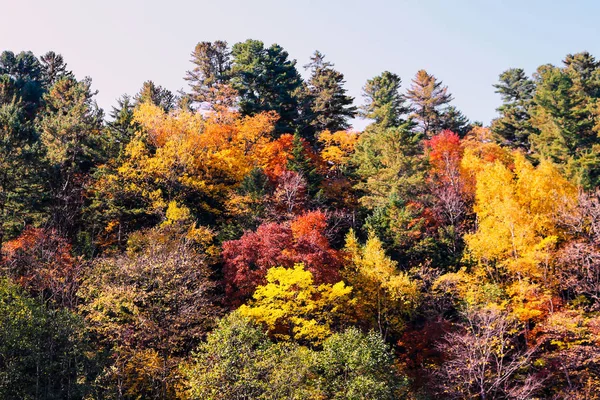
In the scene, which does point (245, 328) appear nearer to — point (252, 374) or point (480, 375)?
point (252, 374)

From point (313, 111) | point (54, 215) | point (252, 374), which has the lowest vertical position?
point (252, 374)

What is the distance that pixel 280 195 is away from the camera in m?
35.9

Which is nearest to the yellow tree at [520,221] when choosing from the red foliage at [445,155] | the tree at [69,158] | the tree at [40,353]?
the red foliage at [445,155]

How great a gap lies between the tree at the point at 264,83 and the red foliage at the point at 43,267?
89.9ft

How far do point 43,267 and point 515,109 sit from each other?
5253 centimetres

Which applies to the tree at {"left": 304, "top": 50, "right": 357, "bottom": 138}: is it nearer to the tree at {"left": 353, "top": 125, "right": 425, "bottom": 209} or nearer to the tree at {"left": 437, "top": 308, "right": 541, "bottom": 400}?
the tree at {"left": 353, "top": 125, "right": 425, "bottom": 209}

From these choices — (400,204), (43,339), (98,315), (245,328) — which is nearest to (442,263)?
(400,204)

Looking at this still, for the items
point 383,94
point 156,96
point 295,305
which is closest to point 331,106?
point 383,94

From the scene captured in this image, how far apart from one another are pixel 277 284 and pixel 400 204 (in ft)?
37.5

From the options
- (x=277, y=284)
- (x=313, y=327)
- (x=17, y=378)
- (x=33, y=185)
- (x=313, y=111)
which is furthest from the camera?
(x=313, y=111)

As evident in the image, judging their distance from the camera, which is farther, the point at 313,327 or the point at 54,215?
the point at 54,215

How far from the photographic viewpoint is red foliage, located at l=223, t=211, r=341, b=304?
28.3 metres

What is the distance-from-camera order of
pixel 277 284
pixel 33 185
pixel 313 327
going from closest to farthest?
pixel 313 327 < pixel 277 284 < pixel 33 185

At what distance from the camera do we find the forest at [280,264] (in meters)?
21.5
